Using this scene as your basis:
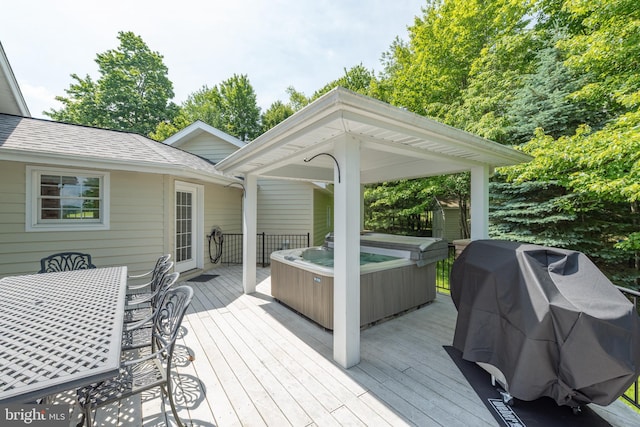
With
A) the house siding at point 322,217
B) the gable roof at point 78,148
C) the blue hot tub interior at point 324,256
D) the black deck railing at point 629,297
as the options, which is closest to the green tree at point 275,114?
the house siding at point 322,217

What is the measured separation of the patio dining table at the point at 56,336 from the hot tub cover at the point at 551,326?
2542 millimetres

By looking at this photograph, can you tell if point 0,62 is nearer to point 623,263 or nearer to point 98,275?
point 98,275

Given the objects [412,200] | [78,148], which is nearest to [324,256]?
[78,148]

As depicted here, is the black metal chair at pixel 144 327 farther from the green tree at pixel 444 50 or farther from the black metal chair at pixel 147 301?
the green tree at pixel 444 50

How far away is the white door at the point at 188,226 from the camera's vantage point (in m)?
6.12

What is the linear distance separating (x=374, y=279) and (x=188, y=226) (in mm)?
5253

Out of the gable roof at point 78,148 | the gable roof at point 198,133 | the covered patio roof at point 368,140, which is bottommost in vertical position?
the covered patio roof at point 368,140

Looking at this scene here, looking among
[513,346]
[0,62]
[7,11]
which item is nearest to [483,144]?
[513,346]

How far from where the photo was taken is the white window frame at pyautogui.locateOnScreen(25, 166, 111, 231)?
14.3 ft

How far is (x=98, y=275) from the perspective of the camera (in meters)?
2.91

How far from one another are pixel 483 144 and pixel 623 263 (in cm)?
599

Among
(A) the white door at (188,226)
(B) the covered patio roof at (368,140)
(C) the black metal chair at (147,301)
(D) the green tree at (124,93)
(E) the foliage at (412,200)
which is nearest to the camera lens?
(B) the covered patio roof at (368,140)

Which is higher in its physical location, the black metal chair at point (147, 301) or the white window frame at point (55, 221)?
the white window frame at point (55, 221)

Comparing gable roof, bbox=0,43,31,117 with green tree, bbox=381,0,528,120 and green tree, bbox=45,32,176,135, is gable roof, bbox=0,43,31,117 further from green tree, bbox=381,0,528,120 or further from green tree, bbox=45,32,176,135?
green tree, bbox=45,32,176,135
